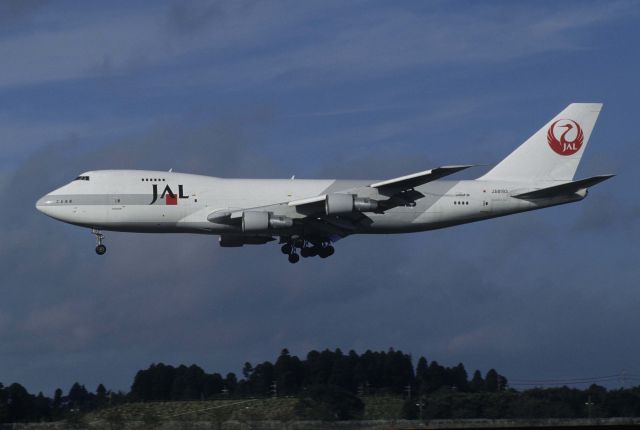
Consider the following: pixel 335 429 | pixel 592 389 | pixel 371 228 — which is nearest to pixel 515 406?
pixel 592 389

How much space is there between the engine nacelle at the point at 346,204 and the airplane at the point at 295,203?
6cm

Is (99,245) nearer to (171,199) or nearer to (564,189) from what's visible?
(171,199)

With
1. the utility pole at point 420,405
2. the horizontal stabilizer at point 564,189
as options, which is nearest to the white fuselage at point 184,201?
the horizontal stabilizer at point 564,189

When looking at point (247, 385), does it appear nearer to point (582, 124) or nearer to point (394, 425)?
point (582, 124)

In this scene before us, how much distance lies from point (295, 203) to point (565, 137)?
19.6 m

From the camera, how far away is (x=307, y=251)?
76.3m

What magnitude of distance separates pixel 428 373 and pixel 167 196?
2773 cm

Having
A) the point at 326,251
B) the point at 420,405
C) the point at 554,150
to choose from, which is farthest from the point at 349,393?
the point at 554,150

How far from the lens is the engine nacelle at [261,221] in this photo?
69875 millimetres

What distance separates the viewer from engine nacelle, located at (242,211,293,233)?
6988 cm

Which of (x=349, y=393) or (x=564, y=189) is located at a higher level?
(x=564, y=189)

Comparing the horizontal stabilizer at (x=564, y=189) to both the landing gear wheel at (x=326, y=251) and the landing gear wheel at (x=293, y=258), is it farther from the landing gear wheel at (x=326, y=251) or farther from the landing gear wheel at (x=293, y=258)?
the landing gear wheel at (x=293, y=258)

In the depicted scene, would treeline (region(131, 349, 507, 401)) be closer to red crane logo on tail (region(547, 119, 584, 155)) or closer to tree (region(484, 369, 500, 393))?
tree (region(484, 369, 500, 393))

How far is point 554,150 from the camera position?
7881 cm
